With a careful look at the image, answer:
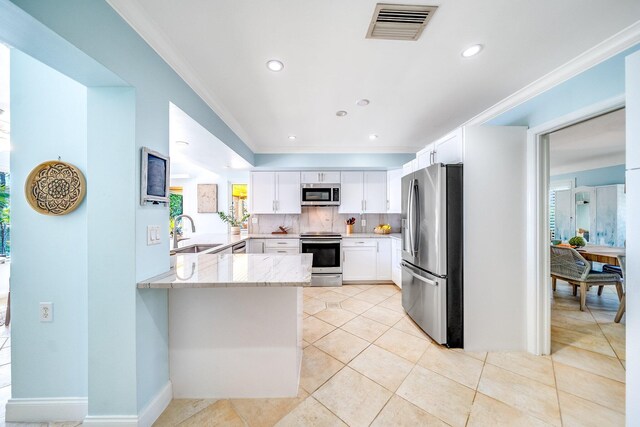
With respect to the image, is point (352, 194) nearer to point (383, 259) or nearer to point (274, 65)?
point (383, 259)

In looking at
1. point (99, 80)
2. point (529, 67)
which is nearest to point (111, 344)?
point (99, 80)

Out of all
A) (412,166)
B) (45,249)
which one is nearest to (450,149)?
Answer: (412,166)

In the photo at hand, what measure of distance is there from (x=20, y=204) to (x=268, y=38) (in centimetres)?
186

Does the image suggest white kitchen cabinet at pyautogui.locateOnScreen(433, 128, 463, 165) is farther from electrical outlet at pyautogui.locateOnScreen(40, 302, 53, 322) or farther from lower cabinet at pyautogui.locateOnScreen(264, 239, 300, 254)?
electrical outlet at pyautogui.locateOnScreen(40, 302, 53, 322)

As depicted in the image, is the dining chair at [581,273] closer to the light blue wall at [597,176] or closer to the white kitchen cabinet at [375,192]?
the white kitchen cabinet at [375,192]

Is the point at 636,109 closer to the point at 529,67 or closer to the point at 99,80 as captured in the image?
the point at 529,67

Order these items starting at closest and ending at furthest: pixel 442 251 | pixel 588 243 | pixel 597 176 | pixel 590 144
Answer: pixel 442 251 < pixel 590 144 < pixel 588 243 < pixel 597 176

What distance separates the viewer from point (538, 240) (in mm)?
2025

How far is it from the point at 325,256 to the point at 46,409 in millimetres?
3211

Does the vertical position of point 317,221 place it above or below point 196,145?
below

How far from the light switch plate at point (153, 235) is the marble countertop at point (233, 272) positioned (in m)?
0.23

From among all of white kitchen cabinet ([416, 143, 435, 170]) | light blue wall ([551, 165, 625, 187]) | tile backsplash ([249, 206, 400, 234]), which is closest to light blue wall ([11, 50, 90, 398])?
white kitchen cabinet ([416, 143, 435, 170])

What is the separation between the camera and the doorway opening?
226 cm

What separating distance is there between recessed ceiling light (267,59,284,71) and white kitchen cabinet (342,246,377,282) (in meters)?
2.99
